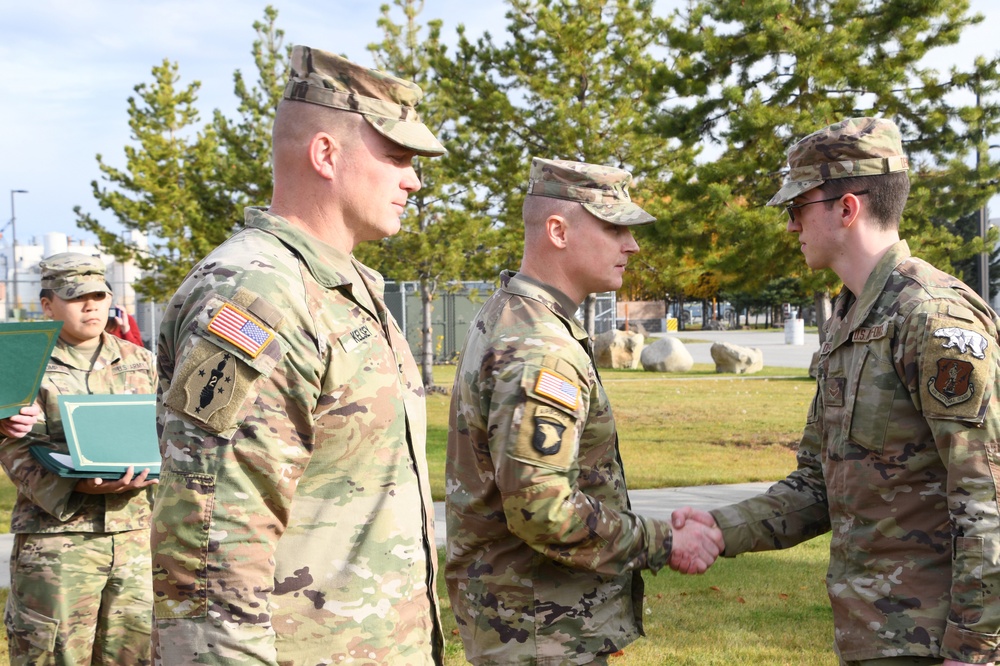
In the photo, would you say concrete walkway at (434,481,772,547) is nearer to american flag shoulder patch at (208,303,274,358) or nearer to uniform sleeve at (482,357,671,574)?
uniform sleeve at (482,357,671,574)

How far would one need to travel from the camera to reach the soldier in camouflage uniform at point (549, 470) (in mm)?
2635

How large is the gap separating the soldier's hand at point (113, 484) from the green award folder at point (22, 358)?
0.53 metres

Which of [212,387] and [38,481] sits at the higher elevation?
[212,387]

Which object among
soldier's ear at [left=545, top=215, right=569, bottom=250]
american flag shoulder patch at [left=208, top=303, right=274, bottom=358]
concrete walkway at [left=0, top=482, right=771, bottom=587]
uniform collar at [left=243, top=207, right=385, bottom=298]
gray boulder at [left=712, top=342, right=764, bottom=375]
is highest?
soldier's ear at [left=545, top=215, right=569, bottom=250]

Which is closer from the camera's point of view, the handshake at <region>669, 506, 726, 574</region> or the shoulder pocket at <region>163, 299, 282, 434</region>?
the shoulder pocket at <region>163, 299, 282, 434</region>

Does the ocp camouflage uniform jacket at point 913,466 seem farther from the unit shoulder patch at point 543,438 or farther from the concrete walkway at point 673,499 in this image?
the concrete walkway at point 673,499

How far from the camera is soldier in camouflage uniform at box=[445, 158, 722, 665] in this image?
8.64 ft

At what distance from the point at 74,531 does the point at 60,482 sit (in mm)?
227

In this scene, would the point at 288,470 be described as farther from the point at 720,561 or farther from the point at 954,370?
the point at 720,561

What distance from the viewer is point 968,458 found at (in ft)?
8.39

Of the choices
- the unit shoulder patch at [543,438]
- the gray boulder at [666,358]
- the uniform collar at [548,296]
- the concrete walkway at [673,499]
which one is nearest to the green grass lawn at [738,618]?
the concrete walkway at [673,499]

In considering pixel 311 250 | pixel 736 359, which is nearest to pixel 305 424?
pixel 311 250

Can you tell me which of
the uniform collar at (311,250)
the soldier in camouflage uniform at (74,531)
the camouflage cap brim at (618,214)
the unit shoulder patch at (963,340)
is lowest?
the soldier in camouflage uniform at (74,531)

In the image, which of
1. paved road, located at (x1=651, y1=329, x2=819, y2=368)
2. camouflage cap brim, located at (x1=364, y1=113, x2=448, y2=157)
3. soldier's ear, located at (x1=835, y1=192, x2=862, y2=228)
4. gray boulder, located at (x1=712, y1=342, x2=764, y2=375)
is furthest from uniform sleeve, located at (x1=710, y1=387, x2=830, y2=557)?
paved road, located at (x1=651, y1=329, x2=819, y2=368)
